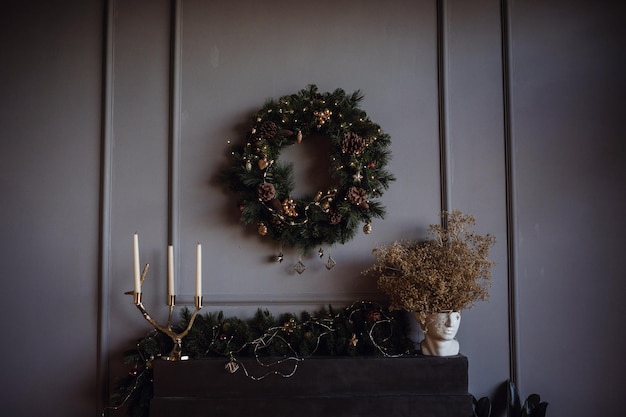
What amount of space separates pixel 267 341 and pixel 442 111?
1256 millimetres

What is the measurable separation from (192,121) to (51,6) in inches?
33.5

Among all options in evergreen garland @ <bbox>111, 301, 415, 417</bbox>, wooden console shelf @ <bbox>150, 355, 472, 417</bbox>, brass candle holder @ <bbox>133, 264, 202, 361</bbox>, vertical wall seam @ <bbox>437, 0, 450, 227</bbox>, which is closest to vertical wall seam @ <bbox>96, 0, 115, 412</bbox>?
evergreen garland @ <bbox>111, 301, 415, 417</bbox>

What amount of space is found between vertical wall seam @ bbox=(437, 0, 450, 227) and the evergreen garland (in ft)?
1.82

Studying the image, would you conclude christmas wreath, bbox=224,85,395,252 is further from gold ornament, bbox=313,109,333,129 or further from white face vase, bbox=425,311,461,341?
white face vase, bbox=425,311,461,341

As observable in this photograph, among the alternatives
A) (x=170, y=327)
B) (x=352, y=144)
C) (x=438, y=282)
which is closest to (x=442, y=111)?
(x=352, y=144)

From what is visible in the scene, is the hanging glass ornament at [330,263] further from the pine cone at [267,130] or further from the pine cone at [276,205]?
the pine cone at [267,130]

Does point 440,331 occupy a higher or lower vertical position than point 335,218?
lower

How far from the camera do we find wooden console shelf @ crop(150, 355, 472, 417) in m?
1.97

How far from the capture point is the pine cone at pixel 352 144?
215 centimetres

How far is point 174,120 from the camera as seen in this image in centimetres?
231

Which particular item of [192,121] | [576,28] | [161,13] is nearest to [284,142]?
[192,121]

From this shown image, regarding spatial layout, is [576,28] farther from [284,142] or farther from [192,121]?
[192,121]

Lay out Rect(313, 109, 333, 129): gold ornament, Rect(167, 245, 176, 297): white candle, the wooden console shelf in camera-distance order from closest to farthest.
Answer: the wooden console shelf < Rect(167, 245, 176, 297): white candle < Rect(313, 109, 333, 129): gold ornament

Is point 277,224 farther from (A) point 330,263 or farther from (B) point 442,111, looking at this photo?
(B) point 442,111
